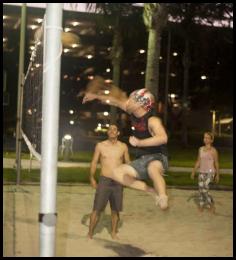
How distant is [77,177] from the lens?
1808 centimetres

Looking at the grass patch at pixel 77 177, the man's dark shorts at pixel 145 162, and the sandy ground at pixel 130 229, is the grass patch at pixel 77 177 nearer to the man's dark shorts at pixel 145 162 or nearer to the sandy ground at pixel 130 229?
the sandy ground at pixel 130 229

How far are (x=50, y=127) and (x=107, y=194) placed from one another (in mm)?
5421

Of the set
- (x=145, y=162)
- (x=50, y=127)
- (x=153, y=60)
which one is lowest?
(x=145, y=162)

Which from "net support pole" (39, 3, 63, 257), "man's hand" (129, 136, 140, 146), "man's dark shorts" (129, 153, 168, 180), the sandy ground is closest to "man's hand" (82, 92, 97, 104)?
"man's hand" (129, 136, 140, 146)

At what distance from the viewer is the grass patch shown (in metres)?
17.3

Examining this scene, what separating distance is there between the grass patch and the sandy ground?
2.63 metres

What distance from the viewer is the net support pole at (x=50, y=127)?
139 inches

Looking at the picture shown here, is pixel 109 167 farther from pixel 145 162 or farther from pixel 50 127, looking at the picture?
pixel 50 127

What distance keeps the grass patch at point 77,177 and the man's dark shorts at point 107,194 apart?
798 centimetres

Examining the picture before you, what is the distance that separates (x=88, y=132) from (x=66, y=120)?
927 cm

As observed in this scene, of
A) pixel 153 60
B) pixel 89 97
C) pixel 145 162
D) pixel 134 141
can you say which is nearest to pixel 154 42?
pixel 153 60

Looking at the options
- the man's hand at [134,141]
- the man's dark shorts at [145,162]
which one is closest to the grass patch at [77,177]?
the man's dark shorts at [145,162]

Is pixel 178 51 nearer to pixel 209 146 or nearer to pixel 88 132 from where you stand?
pixel 88 132

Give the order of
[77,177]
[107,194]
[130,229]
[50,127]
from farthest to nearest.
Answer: [77,177] < [130,229] < [107,194] < [50,127]
